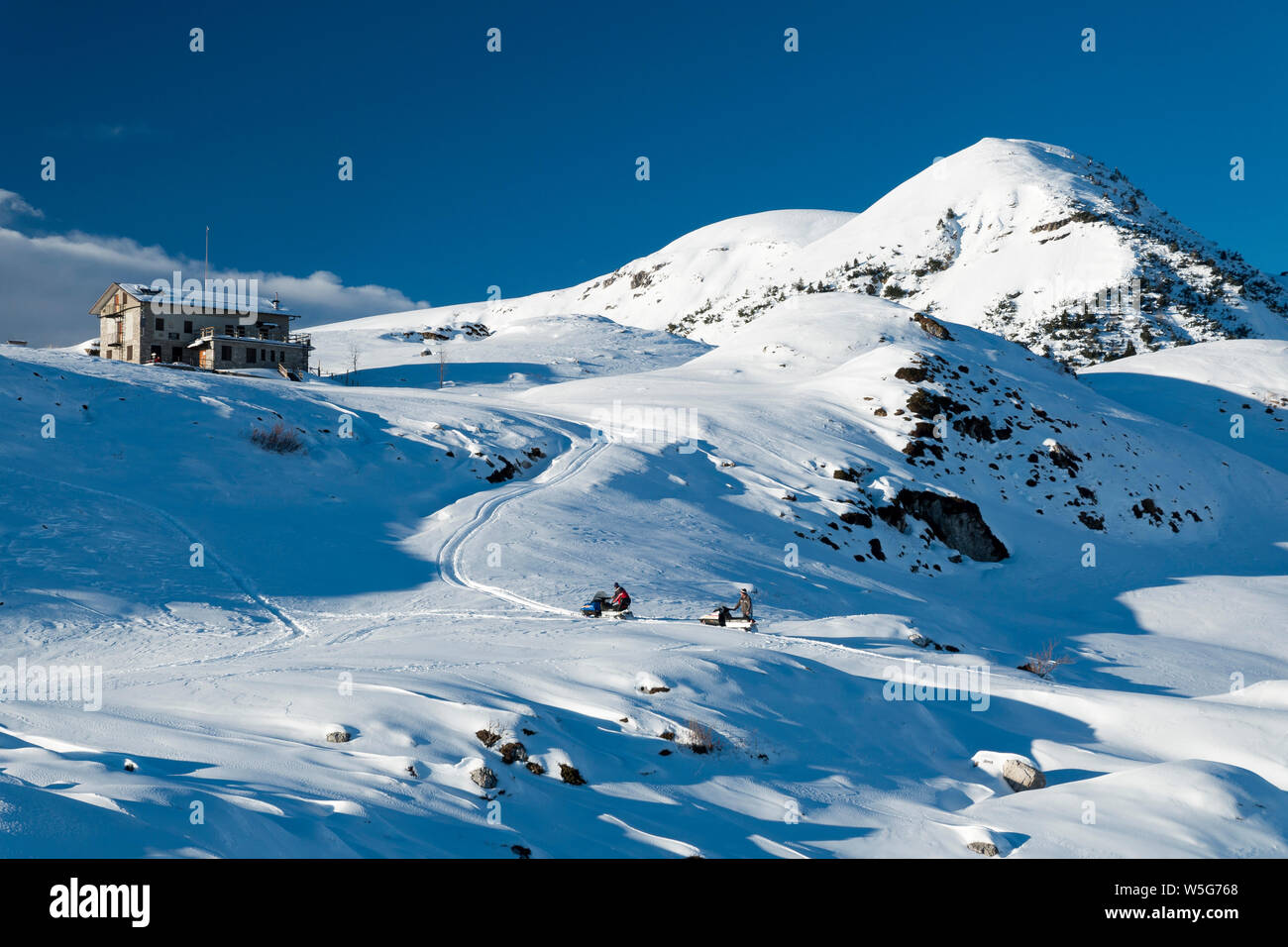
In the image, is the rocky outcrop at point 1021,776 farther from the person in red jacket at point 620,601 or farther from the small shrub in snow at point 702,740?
the person in red jacket at point 620,601

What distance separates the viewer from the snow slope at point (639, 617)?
1047 cm

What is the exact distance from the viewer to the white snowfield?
10508 mm

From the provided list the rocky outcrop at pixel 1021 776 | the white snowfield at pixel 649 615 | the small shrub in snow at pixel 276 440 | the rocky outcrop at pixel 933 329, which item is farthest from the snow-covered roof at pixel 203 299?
the rocky outcrop at pixel 1021 776

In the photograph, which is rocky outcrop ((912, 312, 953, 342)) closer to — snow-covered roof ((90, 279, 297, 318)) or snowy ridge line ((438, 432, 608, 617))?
snowy ridge line ((438, 432, 608, 617))

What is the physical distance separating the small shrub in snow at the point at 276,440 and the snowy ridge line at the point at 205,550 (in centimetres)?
597

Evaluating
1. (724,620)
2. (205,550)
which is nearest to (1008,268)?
(724,620)

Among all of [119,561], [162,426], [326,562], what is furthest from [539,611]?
[162,426]

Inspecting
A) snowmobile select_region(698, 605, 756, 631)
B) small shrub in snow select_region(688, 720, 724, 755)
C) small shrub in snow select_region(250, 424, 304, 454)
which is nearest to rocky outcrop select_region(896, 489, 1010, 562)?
snowmobile select_region(698, 605, 756, 631)

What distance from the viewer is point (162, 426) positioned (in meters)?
29.5

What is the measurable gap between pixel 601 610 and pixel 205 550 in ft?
35.6

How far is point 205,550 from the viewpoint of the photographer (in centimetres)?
2291

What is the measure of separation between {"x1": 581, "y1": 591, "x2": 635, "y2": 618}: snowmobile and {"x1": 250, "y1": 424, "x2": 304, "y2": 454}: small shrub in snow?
14791mm
